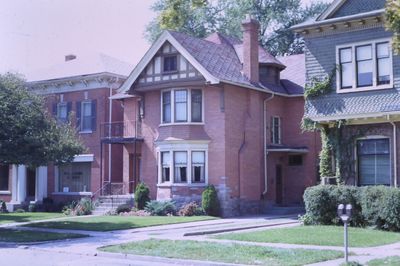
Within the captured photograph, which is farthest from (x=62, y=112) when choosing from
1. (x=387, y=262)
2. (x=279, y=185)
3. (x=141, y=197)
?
(x=387, y=262)

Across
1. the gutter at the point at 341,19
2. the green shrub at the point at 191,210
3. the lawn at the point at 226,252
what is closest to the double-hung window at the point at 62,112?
the green shrub at the point at 191,210

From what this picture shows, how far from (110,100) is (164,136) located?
665cm

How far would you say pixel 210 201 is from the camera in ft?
101

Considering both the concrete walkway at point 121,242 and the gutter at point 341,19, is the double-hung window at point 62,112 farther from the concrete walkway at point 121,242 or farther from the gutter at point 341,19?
the gutter at point 341,19

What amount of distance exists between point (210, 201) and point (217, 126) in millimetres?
3989

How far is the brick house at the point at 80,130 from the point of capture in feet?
124

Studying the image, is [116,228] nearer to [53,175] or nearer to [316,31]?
[316,31]

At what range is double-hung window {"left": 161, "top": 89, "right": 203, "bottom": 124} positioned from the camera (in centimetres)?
3244

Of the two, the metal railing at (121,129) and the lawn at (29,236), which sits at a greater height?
the metal railing at (121,129)

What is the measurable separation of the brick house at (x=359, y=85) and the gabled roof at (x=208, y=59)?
684cm

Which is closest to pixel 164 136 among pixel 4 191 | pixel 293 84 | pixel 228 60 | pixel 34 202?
pixel 228 60

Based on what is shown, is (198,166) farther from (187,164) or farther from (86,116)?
(86,116)

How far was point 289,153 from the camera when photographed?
35.8m

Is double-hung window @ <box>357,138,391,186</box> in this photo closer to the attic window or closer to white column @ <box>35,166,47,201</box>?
the attic window
